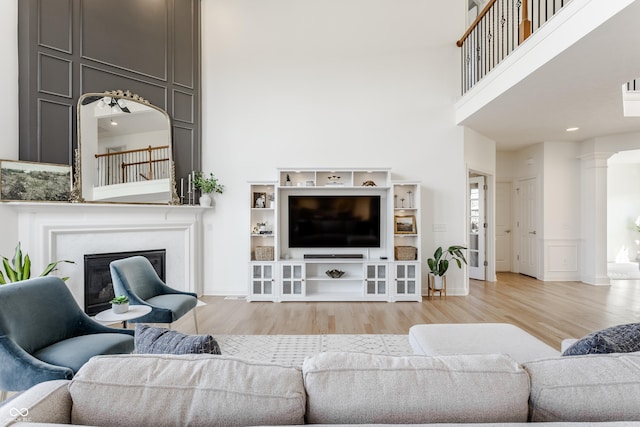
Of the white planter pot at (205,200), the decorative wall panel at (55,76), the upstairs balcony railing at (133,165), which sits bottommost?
the white planter pot at (205,200)

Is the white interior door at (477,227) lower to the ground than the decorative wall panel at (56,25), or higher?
lower

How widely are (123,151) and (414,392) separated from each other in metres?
4.52

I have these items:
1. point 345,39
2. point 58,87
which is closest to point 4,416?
point 58,87

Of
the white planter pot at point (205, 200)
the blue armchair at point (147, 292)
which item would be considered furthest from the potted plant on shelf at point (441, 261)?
the white planter pot at point (205, 200)

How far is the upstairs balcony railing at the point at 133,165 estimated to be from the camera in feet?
12.8

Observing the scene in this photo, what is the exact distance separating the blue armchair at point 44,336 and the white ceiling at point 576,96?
13.9 feet

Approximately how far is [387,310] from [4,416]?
390 cm

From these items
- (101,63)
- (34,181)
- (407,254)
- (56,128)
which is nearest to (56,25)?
(101,63)

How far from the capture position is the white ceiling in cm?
264

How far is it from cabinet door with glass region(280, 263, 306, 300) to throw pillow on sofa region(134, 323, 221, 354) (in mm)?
3413

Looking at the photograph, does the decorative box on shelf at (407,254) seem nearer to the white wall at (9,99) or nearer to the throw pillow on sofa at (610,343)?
the throw pillow on sofa at (610,343)

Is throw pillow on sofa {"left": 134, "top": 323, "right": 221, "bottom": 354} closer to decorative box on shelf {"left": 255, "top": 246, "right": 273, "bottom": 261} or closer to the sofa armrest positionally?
the sofa armrest

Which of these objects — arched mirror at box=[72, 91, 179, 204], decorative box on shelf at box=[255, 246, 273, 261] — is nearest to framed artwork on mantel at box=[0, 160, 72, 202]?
arched mirror at box=[72, 91, 179, 204]

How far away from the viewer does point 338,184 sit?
4.86 meters
